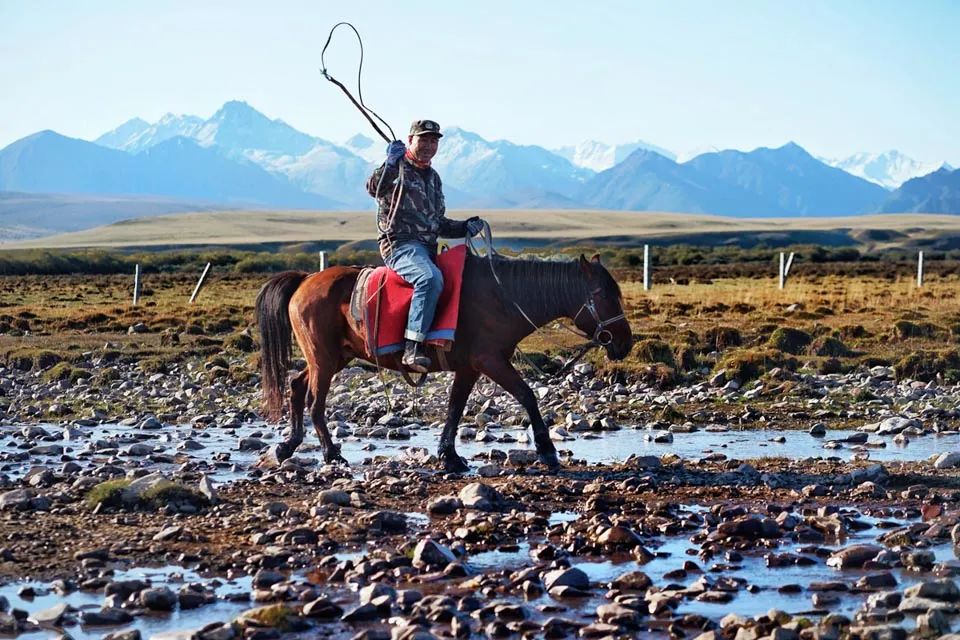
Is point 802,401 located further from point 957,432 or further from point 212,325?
point 212,325

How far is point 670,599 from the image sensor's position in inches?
309

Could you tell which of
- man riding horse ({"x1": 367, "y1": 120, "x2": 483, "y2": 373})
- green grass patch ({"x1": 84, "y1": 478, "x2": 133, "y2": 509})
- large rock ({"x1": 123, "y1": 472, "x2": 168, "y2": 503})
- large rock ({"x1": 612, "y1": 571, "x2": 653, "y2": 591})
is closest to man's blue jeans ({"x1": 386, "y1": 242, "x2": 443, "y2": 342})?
man riding horse ({"x1": 367, "y1": 120, "x2": 483, "y2": 373})

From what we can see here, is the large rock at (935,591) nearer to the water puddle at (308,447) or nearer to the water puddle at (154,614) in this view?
the water puddle at (154,614)

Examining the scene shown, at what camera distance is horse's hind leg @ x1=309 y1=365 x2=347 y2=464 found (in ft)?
44.0

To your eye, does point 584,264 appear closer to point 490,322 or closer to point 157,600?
point 490,322

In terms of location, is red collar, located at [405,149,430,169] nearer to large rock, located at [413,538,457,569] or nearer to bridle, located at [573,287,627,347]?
bridle, located at [573,287,627,347]

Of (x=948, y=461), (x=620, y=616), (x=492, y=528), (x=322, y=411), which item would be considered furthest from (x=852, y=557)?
(x=322, y=411)

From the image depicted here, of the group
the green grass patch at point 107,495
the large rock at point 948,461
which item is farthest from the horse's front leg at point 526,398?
the green grass patch at point 107,495

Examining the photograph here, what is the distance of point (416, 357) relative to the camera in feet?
42.2

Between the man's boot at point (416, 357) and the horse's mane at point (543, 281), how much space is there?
0.94 metres

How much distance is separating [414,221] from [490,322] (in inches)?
48.0

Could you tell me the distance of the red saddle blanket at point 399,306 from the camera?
42.0 ft

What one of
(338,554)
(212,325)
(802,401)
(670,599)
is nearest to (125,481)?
(338,554)

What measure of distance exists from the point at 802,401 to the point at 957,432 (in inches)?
105
